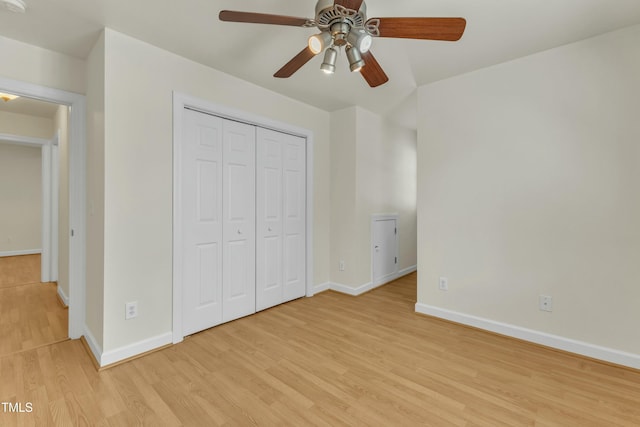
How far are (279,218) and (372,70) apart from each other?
1.96m

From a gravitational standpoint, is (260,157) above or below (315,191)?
above

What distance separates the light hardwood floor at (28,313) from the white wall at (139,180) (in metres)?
0.57

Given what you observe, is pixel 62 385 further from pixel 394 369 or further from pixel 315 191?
pixel 315 191

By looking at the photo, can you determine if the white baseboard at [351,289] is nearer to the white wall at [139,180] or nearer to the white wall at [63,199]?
the white wall at [139,180]

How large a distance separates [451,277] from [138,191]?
116 inches

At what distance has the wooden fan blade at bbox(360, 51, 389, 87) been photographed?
165 cm

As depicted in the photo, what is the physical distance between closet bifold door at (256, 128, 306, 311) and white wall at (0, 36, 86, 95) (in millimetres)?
1570

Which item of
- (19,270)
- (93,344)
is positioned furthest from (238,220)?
(19,270)

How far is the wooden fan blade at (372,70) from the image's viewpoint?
64.8 inches

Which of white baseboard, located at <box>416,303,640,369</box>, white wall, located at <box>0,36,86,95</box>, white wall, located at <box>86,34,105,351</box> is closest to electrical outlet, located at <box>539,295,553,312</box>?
white baseboard, located at <box>416,303,640,369</box>

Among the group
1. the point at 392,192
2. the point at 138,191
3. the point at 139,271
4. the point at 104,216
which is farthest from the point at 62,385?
the point at 392,192

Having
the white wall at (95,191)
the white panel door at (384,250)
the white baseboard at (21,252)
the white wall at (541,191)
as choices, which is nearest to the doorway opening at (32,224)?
the white baseboard at (21,252)

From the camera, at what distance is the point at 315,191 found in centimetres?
368

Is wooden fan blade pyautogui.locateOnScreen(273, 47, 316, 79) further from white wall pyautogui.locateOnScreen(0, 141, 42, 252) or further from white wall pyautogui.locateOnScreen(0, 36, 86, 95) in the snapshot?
white wall pyautogui.locateOnScreen(0, 141, 42, 252)
